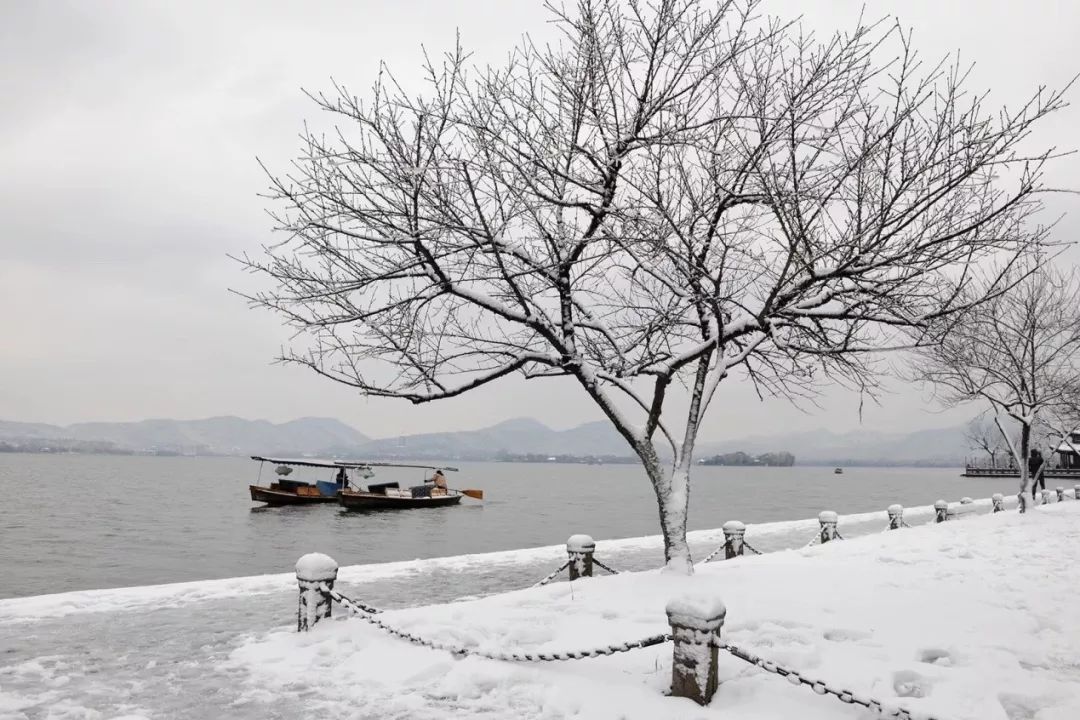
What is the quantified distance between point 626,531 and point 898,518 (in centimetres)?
2225

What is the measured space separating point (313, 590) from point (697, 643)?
4583 millimetres

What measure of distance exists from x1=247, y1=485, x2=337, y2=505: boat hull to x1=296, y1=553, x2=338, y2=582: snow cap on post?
45689mm

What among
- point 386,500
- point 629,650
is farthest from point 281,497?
point 629,650

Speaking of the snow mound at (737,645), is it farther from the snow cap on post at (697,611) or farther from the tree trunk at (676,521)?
the tree trunk at (676,521)

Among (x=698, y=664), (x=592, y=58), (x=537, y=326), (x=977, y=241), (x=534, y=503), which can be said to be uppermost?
(x=592, y=58)

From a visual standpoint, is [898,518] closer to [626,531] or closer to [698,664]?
[698,664]

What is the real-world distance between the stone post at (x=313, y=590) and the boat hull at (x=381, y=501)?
39.4m

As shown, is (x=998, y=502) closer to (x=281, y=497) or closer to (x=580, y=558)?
(x=580, y=558)

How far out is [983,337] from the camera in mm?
21031

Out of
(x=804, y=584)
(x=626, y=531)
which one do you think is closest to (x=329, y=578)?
(x=804, y=584)

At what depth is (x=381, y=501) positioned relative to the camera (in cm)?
4691

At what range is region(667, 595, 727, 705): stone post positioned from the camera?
5.36m

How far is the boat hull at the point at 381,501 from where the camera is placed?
46156 mm

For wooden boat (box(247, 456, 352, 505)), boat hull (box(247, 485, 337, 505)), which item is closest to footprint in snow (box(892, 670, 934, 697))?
wooden boat (box(247, 456, 352, 505))
